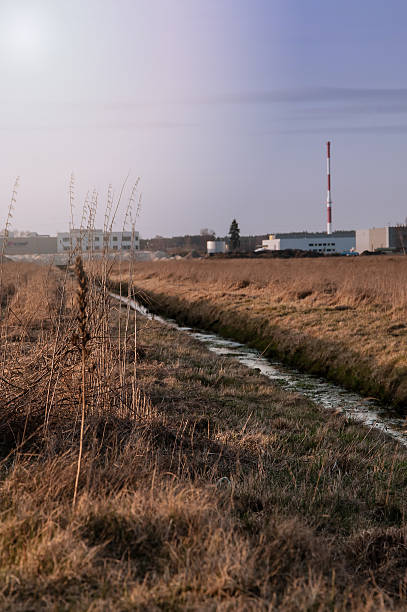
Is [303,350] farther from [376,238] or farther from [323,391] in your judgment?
[376,238]

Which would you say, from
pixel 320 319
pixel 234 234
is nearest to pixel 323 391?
pixel 320 319

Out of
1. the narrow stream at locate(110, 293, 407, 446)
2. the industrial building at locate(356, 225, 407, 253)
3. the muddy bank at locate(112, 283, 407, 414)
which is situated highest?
the industrial building at locate(356, 225, 407, 253)

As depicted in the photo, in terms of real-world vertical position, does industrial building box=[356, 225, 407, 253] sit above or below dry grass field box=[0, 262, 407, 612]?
above

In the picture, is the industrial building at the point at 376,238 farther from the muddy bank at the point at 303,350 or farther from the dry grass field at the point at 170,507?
the dry grass field at the point at 170,507

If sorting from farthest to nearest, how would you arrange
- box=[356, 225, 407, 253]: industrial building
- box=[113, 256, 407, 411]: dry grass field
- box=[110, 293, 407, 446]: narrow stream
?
box=[356, 225, 407, 253]: industrial building → box=[113, 256, 407, 411]: dry grass field → box=[110, 293, 407, 446]: narrow stream

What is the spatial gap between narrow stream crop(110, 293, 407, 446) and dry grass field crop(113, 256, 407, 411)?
32 cm

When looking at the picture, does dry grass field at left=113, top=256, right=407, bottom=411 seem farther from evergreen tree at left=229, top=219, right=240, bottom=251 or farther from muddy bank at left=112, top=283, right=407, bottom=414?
evergreen tree at left=229, top=219, right=240, bottom=251

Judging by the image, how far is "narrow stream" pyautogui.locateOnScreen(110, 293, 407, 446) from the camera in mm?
7345

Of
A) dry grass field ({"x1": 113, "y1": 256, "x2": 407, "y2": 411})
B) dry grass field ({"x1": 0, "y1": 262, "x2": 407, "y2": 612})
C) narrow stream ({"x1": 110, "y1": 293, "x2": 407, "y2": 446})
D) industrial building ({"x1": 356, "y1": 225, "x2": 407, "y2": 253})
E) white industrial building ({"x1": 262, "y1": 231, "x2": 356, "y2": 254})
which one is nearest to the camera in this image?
dry grass field ({"x1": 0, "y1": 262, "x2": 407, "y2": 612})

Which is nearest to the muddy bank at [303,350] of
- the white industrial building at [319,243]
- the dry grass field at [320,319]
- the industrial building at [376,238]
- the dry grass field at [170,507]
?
the dry grass field at [320,319]

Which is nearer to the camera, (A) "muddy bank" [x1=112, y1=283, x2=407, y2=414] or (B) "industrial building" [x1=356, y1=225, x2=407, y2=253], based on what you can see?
(A) "muddy bank" [x1=112, y1=283, x2=407, y2=414]

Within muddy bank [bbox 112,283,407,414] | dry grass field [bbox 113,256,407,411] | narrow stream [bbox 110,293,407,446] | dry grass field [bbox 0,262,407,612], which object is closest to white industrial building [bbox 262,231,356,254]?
dry grass field [bbox 113,256,407,411]

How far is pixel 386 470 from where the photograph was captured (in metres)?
4.79

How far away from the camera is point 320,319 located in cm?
1327
